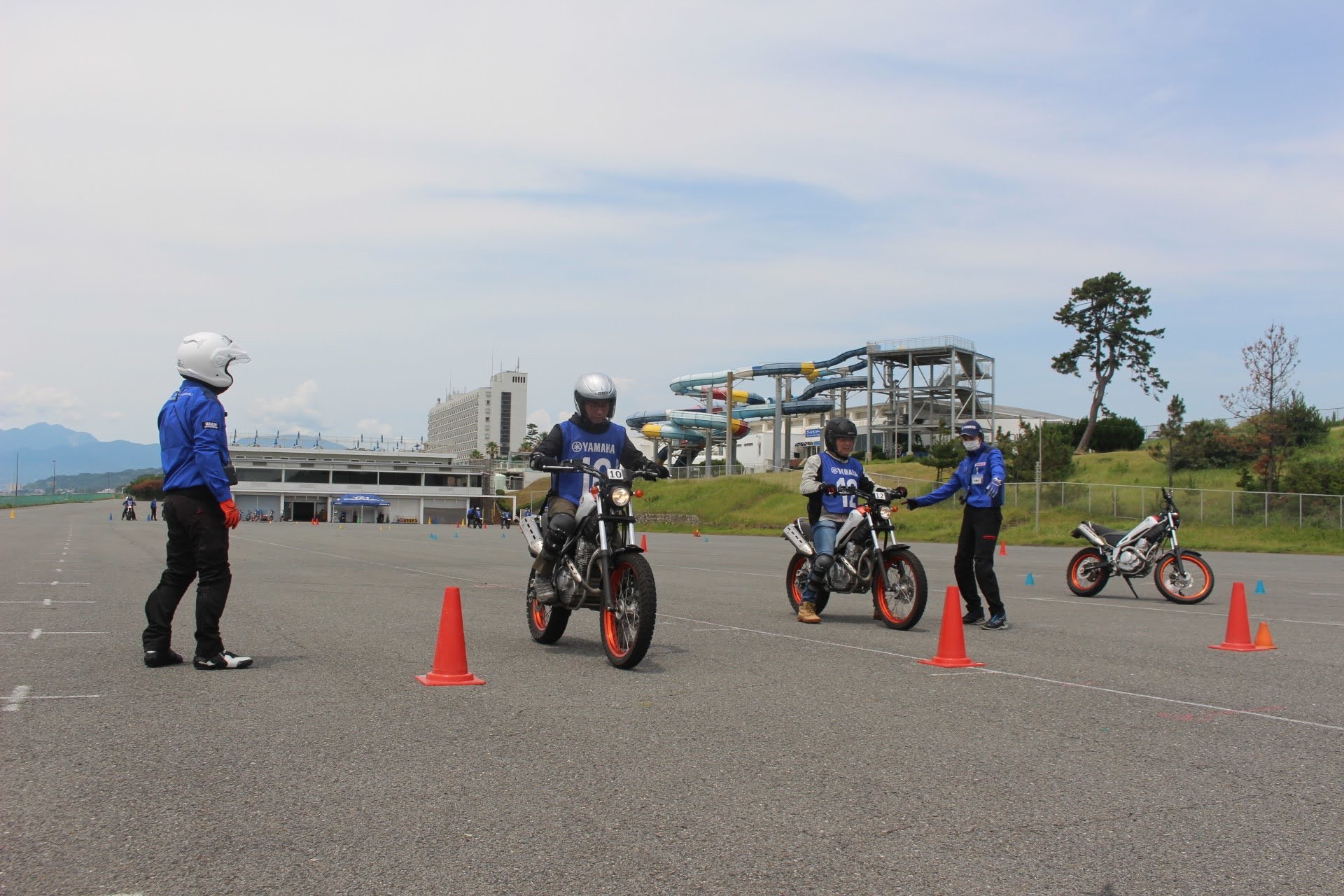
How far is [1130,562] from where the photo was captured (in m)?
14.8

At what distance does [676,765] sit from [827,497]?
6.34 metres

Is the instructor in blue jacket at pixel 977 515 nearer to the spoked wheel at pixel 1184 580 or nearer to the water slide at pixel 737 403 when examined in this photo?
the spoked wheel at pixel 1184 580

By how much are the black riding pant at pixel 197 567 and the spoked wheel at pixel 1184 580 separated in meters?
11.5

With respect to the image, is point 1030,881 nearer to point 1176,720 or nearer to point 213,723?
point 1176,720

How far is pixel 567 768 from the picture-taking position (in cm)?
488

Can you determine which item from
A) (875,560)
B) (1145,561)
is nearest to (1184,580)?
(1145,561)

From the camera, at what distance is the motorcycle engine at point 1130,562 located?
14797 mm

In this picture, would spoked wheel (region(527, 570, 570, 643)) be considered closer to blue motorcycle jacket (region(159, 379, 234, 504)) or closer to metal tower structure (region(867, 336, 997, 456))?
blue motorcycle jacket (region(159, 379, 234, 504))

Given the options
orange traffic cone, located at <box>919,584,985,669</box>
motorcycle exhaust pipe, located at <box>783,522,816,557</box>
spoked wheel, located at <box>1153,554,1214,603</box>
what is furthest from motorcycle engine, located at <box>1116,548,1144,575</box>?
orange traffic cone, located at <box>919,584,985,669</box>

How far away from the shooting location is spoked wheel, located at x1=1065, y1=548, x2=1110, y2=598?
15000 millimetres

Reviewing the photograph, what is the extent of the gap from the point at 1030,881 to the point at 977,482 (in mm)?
7809

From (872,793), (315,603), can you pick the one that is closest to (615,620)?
(872,793)

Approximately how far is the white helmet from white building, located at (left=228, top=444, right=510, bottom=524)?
10956 cm

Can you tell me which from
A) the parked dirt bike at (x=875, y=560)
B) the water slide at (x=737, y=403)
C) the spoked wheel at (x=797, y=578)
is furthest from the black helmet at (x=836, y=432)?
the water slide at (x=737, y=403)
